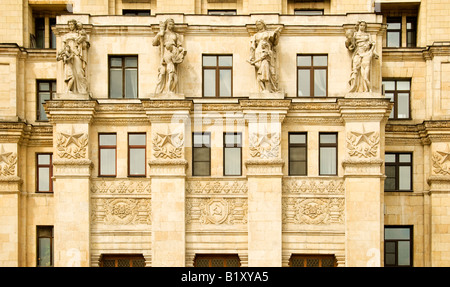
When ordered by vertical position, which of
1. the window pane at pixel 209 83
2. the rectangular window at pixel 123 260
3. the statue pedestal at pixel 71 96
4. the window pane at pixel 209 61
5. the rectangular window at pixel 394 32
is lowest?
the rectangular window at pixel 123 260

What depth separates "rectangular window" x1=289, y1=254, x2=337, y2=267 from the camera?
4072 cm

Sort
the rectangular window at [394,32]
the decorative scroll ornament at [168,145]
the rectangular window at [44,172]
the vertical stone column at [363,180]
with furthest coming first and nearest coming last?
1. the rectangular window at [394,32]
2. the rectangular window at [44,172]
3. the decorative scroll ornament at [168,145]
4. the vertical stone column at [363,180]

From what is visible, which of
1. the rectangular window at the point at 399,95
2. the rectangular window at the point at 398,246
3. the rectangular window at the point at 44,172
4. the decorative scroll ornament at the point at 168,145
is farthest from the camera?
the rectangular window at the point at 399,95

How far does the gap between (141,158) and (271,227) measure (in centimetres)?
697

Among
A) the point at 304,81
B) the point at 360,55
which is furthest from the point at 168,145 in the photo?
the point at 360,55

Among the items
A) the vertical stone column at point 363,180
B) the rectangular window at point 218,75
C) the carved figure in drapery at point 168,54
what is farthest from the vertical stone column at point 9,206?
the vertical stone column at point 363,180

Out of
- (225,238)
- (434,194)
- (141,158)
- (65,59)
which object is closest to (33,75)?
(65,59)

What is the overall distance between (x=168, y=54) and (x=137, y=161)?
17.3 ft

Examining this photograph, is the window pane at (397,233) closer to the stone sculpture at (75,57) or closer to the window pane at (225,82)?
the window pane at (225,82)

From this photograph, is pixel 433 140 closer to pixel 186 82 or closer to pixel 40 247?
pixel 186 82

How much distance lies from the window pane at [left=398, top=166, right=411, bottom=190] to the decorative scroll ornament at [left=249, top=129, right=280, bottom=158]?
291 inches

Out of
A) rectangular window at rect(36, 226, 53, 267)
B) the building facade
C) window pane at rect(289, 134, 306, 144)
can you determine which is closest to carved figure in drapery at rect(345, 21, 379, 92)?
the building facade

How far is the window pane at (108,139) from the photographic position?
41.4 metres

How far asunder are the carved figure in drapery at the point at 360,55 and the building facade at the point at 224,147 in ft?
0.22
